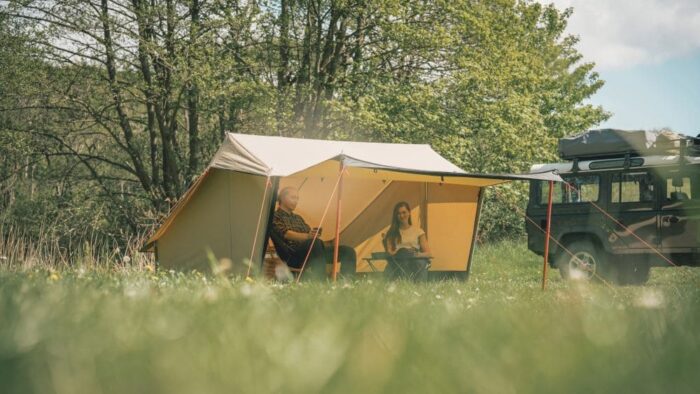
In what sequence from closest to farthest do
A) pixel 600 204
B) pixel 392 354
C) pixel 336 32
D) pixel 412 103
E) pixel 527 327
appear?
pixel 392 354
pixel 527 327
pixel 600 204
pixel 412 103
pixel 336 32

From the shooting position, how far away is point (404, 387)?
1356 millimetres

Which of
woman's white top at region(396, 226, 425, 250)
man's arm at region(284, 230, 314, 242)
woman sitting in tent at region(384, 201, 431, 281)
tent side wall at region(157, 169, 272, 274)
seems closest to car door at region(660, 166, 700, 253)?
woman sitting in tent at region(384, 201, 431, 281)

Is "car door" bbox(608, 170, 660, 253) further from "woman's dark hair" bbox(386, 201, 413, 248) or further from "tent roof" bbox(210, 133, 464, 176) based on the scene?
"woman's dark hair" bbox(386, 201, 413, 248)

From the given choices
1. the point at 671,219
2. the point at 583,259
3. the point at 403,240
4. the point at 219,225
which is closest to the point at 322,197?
the point at 403,240

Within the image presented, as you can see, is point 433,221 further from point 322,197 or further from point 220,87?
point 220,87

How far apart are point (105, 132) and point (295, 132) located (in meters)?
4.68

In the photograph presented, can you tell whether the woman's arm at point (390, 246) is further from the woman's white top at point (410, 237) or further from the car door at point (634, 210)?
the car door at point (634, 210)

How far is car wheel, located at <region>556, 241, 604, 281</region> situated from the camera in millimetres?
11484

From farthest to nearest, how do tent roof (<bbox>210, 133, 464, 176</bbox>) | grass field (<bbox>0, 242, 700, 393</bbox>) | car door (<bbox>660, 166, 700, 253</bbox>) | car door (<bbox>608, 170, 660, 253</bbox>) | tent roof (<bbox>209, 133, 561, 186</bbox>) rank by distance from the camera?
car door (<bbox>608, 170, 660, 253</bbox>), car door (<bbox>660, 166, 700, 253</bbox>), tent roof (<bbox>210, 133, 464, 176</bbox>), tent roof (<bbox>209, 133, 561, 186</bbox>), grass field (<bbox>0, 242, 700, 393</bbox>)

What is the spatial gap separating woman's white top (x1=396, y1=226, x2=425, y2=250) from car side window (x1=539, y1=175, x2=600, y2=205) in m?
1.84

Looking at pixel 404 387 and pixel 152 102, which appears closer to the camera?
pixel 404 387

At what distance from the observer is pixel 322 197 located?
12773 mm

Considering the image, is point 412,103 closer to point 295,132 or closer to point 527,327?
point 295,132

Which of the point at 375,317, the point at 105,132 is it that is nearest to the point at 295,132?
the point at 105,132
